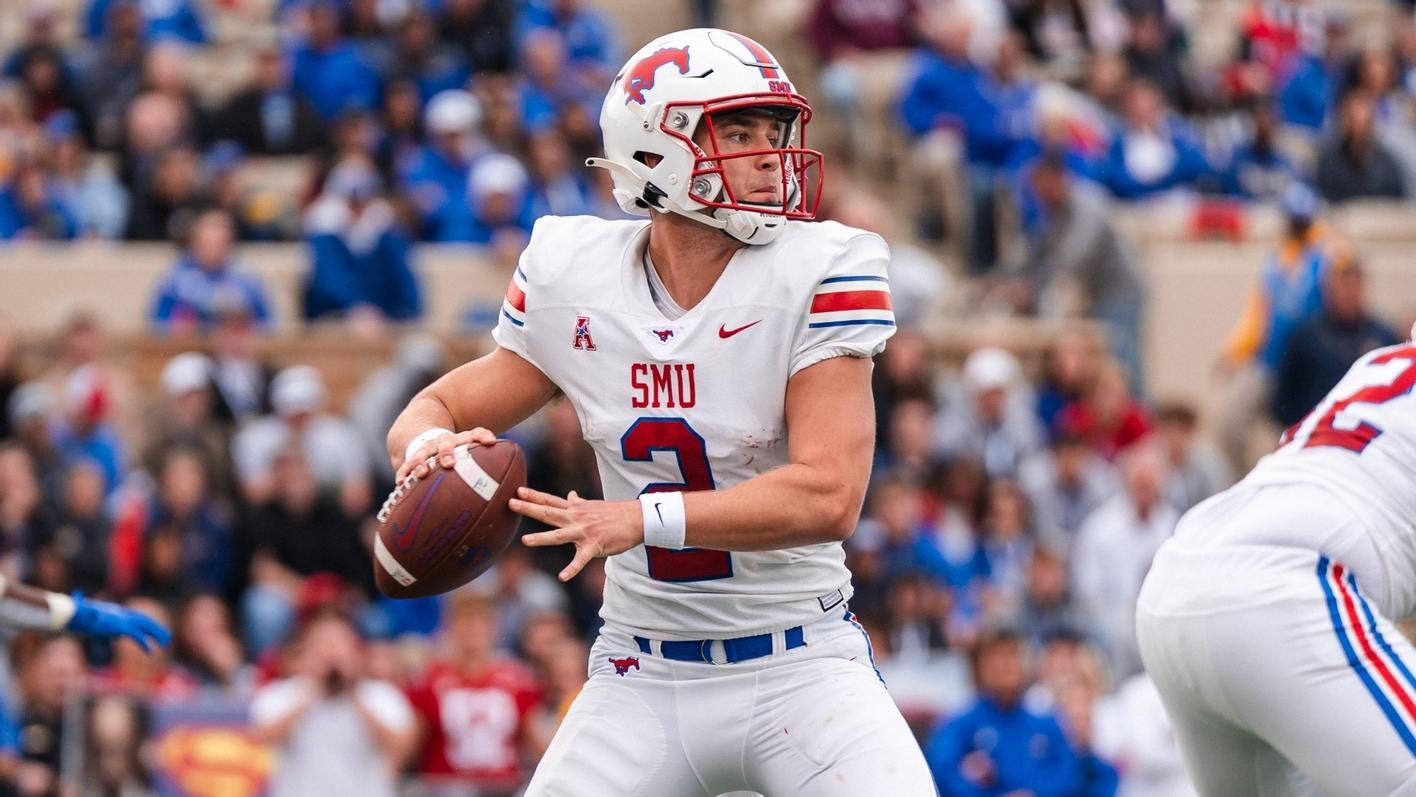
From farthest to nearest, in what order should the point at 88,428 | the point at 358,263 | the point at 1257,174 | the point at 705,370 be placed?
1. the point at 1257,174
2. the point at 358,263
3. the point at 88,428
4. the point at 705,370

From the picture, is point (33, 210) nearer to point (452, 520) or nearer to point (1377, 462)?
point (452, 520)

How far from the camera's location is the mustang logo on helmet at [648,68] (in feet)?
15.3

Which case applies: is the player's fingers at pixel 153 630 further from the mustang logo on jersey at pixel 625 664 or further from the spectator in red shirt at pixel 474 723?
the spectator in red shirt at pixel 474 723

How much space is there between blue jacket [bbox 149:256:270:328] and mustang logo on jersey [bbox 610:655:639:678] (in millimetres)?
6907

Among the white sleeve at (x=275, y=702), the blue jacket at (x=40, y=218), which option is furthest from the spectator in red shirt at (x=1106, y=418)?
the blue jacket at (x=40, y=218)

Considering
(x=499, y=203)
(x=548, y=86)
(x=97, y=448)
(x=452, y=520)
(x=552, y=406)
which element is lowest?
(x=97, y=448)

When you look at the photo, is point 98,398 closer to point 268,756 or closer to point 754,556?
point 268,756

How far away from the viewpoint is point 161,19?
13.9 m

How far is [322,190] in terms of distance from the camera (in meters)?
12.1

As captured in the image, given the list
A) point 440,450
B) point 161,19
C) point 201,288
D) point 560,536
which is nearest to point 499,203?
point 201,288

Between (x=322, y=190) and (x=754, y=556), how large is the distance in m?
7.95

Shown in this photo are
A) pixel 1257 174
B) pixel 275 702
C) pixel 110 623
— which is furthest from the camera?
pixel 1257 174

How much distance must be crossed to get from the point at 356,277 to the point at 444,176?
1.08 metres

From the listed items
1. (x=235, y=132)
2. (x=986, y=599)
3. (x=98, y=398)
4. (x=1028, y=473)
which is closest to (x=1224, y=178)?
(x=1028, y=473)
